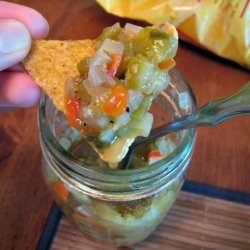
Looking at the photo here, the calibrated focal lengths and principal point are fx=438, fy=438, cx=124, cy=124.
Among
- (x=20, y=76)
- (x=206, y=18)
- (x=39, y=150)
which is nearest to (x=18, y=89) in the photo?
(x=20, y=76)

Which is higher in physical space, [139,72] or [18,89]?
[139,72]

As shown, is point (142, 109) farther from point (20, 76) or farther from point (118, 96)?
point (20, 76)

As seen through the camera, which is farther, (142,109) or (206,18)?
(206,18)

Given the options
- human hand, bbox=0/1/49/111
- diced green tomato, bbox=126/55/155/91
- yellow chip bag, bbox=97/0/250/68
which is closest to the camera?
diced green tomato, bbox=126/55/155/91

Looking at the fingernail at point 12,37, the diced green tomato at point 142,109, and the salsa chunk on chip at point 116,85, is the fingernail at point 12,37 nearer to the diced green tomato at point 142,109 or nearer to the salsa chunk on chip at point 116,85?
the salsa chunk on chip at point 116,85

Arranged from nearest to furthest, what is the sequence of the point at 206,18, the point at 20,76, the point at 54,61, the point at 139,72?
1. the point at 139,72
2. the point at 54,61
3. the point at 20,76
4. the point at 206,18

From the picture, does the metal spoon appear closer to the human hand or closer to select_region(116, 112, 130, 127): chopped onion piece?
select_region(116, 112, 130, 127): chopped onion piece

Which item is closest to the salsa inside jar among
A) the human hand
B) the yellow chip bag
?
the human hand
